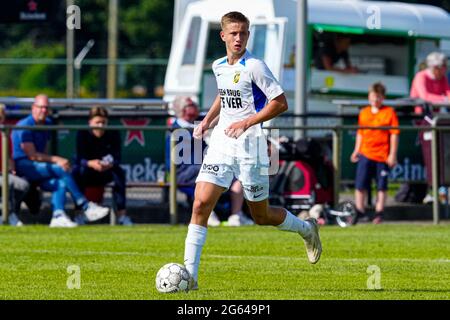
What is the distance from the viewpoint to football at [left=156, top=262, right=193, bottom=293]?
10.3 meters

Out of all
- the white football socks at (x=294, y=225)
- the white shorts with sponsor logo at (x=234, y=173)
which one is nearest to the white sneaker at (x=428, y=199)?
the white football socks at (x=294, y=225)

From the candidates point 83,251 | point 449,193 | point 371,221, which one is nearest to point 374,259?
point 83,251

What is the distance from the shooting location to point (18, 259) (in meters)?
13.2

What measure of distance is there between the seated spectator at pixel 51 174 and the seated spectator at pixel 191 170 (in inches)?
45.3

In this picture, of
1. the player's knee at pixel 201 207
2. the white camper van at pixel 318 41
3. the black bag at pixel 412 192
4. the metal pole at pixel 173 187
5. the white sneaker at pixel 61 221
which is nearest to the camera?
the player's knee at pixel 201 207

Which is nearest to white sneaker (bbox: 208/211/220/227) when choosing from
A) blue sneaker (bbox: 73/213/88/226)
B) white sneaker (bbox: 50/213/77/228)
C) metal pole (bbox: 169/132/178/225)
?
metal pole (bbox: 169/132/178/225)

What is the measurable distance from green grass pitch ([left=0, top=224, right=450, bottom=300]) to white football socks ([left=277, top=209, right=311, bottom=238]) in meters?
0.40

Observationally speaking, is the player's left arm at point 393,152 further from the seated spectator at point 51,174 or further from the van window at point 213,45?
the van window at point 213,45

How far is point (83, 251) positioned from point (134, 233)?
→ 255 cm

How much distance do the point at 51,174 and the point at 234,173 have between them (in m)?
7.24

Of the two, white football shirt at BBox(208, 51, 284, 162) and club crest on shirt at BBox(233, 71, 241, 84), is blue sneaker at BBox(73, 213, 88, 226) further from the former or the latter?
club crest on shirt at BBox(233, 71, 241, 84)

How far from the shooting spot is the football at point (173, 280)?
10328 millimetres

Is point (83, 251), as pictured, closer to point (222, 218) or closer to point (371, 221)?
point (222, 218)

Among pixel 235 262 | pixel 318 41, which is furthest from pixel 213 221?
pixel 318 41
